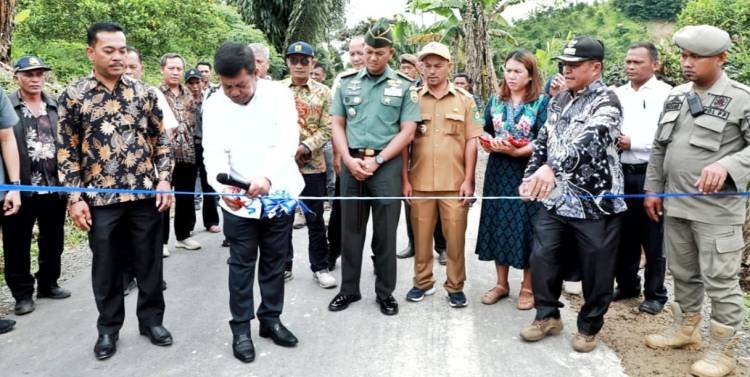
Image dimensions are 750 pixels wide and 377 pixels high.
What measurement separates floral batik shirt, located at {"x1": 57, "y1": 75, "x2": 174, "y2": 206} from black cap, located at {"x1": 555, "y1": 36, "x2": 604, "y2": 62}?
9.02ft

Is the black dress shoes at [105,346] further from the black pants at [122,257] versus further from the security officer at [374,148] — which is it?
the security officer at [374,148]

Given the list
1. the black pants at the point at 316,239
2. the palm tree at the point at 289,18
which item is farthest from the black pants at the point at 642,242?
the palm tree at the point at 289,18

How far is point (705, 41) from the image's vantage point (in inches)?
125

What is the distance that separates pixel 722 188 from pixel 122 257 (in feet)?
12.4

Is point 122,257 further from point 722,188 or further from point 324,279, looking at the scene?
point 722,188

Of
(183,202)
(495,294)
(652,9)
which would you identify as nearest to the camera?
(495,294)

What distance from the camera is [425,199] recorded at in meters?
4.43

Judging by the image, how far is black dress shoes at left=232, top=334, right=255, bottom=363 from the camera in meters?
3.53

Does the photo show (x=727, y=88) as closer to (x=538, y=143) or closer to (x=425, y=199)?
(x=538, y=143)

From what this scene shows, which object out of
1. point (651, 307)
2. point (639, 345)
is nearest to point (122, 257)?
point (639, 345)

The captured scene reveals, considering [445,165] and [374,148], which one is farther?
[445,165]

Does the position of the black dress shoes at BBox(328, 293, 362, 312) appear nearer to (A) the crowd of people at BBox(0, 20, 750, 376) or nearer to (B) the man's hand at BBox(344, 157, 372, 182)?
(A) the crowd of people at BBox(0, 20, 750, 376)

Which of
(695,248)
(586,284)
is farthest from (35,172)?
(695,248)

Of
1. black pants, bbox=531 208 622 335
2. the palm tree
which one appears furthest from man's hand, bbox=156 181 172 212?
the palm tree
